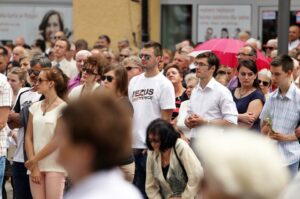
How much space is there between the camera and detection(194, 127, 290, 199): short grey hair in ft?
10.3

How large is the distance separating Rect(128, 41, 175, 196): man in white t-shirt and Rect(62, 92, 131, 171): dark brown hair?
6418 mm

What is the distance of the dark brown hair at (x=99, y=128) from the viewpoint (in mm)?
3316

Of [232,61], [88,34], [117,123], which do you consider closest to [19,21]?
[88,34]

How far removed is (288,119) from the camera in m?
9.15

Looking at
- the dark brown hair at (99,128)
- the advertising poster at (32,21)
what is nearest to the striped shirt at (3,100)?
the dark brown hair at (99,128)

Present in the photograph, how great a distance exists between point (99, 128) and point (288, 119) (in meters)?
6.02

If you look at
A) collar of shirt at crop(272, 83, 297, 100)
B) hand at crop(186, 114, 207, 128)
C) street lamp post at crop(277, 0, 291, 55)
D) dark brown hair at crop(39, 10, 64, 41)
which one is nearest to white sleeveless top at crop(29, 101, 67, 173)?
hand at crop(186, 114, 207, 128)

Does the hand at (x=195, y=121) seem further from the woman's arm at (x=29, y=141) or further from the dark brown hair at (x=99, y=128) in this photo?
the dark brown hair at (x=99, y=128)

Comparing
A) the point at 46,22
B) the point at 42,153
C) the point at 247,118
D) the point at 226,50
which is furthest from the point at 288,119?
the point at 46,22

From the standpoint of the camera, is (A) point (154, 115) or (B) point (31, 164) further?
(A) point (154, 115)

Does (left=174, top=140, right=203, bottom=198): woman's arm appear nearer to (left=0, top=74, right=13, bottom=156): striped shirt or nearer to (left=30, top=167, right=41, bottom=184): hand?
(left=30, top=167, right=41, bottom=184): hand

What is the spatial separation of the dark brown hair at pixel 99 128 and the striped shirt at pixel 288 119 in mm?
5847

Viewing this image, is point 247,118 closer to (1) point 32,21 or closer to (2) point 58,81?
(2) point 58,81

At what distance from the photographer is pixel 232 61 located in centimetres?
1436
